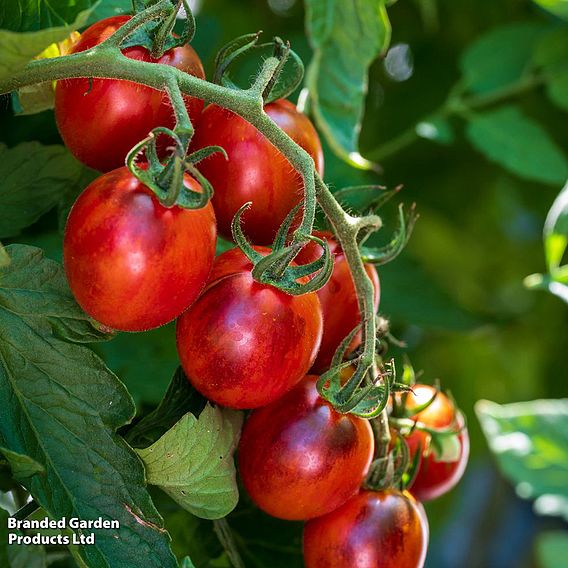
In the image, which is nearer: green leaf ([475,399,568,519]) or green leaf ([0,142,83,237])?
green leaf ([0,142,83,237])

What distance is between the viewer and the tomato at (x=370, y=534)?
53cm

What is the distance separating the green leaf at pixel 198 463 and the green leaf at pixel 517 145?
0.55 metres

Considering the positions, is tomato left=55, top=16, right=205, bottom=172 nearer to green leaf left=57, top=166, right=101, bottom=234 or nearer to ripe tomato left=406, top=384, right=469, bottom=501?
green leaf left=57, top=166, right=101, bottom=234

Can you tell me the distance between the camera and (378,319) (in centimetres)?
55

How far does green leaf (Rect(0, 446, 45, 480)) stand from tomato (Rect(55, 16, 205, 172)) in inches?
7.0

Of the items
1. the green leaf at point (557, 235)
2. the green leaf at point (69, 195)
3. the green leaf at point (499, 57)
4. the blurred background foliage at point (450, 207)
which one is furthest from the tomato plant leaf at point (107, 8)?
the green leaf at point (499, 57)

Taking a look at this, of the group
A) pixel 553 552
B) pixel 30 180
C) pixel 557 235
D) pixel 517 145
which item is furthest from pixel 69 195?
pixel 553 552

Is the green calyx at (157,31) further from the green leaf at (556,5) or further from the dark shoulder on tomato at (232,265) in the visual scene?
the green leaf at (556,5)

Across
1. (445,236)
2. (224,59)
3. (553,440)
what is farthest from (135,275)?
(445,236)

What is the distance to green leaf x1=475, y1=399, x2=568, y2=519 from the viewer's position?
94 centimetres

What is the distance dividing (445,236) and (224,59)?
0.94 meters

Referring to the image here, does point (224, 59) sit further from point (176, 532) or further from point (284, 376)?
point (176, 532)

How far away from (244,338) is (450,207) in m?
0.92

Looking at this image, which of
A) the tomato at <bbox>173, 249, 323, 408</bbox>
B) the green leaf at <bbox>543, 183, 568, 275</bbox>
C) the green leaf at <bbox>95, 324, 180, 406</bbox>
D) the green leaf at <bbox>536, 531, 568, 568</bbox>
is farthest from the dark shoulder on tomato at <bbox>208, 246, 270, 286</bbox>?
the green leaf at <bbox>536, 531, 568, 568</bbox>
